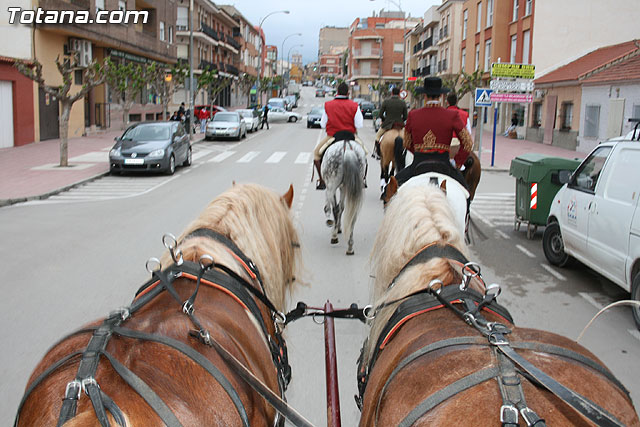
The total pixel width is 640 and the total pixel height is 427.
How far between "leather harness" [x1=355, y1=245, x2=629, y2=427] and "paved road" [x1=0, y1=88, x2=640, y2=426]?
1364 mm

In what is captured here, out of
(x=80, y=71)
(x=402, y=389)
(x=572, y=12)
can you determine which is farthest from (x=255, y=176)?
(x=572, y=12)

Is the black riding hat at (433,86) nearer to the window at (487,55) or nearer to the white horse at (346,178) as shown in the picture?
the white horse at (346,178)

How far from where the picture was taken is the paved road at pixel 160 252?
502 cm

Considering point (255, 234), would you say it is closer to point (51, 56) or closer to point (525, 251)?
point (525, 251)

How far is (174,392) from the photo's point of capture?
1.87m

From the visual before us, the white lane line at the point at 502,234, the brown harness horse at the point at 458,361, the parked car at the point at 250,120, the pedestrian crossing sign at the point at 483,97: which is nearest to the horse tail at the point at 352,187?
the white lane line at the point at 502,234

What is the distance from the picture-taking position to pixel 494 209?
13141mm

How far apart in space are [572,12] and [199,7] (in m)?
34.7

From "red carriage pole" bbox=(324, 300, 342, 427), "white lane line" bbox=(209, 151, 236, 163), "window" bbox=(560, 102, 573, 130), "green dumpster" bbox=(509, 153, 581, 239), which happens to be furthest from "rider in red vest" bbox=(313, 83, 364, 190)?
"window" bbox=(560, 102, 573, 130)

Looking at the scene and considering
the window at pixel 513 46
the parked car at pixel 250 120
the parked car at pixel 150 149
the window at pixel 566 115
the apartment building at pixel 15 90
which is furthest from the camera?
the window at pixel 513 46

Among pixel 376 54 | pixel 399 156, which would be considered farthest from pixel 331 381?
pixel 376 54

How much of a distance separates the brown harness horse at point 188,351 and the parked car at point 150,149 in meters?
14.8

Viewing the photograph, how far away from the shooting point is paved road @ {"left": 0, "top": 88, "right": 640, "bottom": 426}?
16.5 ft

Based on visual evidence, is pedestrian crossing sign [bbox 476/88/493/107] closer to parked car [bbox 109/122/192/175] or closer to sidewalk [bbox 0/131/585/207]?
sidewalk [bbox 0/131/585/207]
